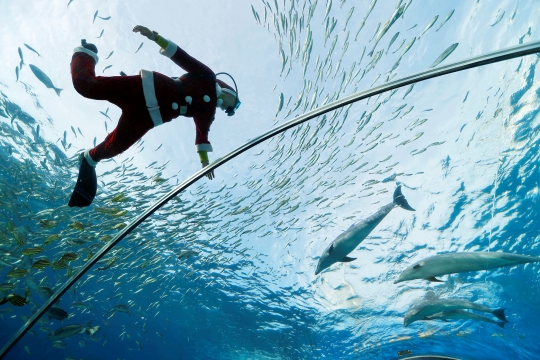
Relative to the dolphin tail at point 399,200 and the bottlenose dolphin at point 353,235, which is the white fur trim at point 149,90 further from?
the dolphin tail at point 399,200

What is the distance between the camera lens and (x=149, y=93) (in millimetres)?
2809

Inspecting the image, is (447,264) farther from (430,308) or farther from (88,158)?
(88,158)

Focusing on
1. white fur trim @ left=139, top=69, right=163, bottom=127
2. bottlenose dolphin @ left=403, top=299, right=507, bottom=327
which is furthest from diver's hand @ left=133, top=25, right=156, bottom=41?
bottlenose dolphin @ left=403, top=299, right=507, bottom=327

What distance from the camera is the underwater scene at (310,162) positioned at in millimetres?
3796

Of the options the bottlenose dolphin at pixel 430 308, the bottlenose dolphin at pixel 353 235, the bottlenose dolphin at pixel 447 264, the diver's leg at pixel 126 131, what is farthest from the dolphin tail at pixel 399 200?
the diver's leg at pixel 126 131

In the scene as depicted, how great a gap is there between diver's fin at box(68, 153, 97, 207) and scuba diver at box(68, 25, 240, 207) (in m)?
0.03

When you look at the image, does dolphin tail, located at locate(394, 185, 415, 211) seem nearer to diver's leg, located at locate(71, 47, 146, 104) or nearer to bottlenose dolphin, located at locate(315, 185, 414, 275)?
bottlenose dolphin, located at locate(315, 185, 414, 275)

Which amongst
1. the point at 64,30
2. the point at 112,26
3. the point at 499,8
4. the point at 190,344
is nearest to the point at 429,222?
the point at 499,8

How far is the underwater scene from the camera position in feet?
12.5

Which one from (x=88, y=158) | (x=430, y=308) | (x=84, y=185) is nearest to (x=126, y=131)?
(x=88, y=158)

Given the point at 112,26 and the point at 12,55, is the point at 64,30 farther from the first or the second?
the point at 12,55

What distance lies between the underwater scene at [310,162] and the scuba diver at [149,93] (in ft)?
0.07

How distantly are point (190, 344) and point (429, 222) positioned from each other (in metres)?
33.5

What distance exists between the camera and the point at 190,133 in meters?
10.1
